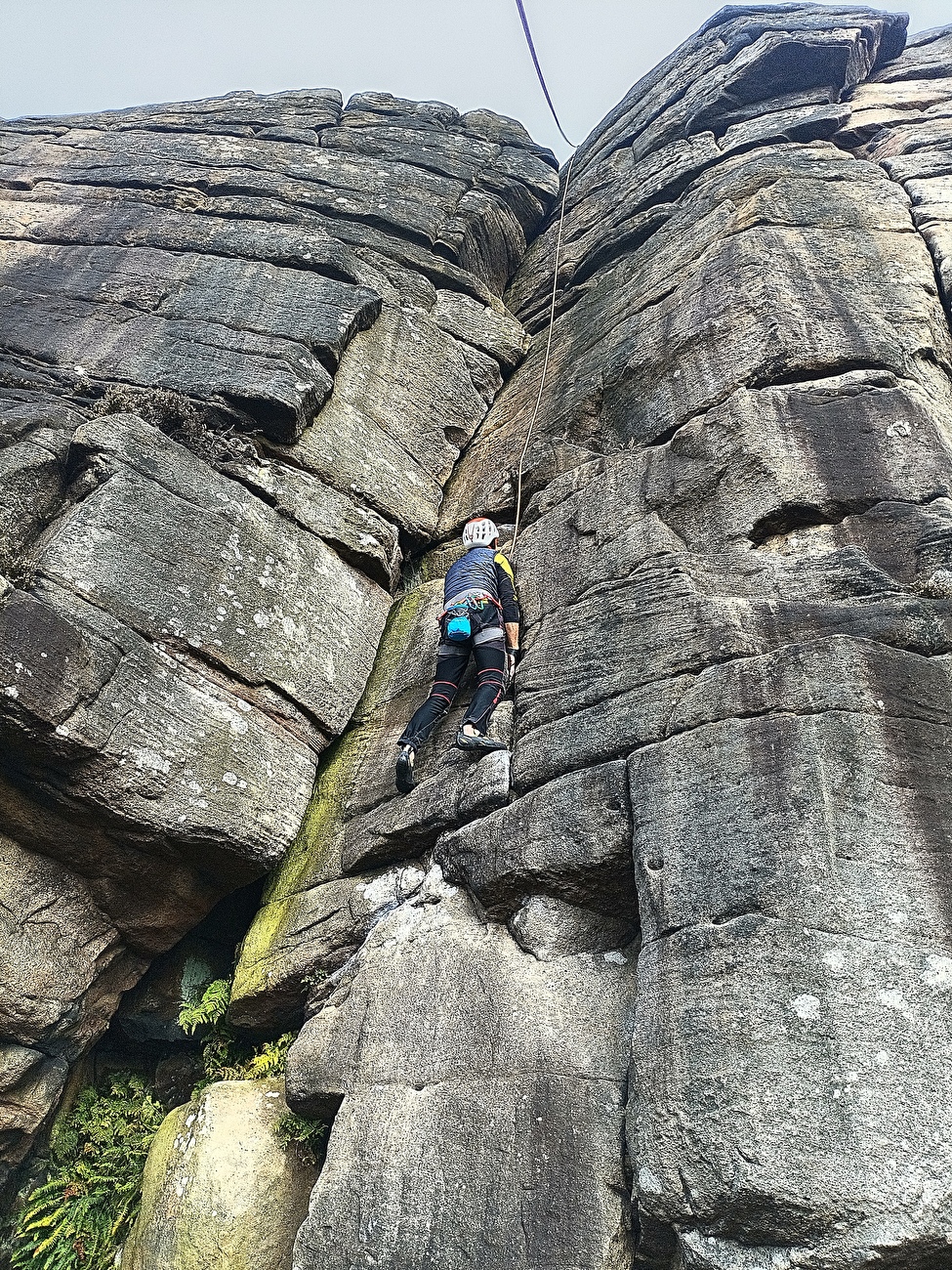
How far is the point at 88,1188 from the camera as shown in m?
7.29

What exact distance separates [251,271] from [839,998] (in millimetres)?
11452

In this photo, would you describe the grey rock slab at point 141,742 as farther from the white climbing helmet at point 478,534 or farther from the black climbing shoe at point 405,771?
the white climbing helmet at point 478,534

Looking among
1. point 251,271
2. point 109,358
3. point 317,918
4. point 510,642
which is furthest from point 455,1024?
point 251,271

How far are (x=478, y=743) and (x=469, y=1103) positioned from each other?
271cm

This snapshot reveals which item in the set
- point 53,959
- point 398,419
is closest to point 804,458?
point 398,419

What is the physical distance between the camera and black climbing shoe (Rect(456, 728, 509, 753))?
7543 millimetres

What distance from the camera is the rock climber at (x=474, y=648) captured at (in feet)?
26.4

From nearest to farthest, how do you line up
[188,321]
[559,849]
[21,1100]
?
[559,849] → [21,1100] → [188,321]

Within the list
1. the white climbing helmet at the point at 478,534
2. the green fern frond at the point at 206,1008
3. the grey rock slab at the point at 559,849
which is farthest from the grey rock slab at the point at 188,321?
the green fern frond at the point at 206,1008

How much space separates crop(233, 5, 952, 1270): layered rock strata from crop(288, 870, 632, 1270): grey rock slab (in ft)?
0.07

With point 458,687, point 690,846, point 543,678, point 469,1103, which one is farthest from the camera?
point 458,687

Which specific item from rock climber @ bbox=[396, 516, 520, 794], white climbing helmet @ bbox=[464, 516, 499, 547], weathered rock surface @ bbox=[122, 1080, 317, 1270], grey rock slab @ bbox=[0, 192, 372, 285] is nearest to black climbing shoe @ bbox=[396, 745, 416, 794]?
rock climber @ bbox=[396, 516, 520, 794]

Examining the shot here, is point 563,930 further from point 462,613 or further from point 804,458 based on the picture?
point 804,458

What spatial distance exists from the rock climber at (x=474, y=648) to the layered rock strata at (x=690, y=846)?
0.82ft
